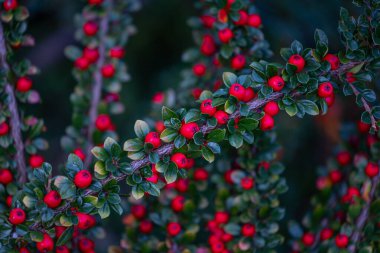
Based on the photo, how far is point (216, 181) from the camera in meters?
1.96

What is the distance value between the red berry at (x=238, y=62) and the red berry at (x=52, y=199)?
2.64 feet

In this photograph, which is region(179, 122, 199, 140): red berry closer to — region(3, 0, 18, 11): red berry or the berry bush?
the berry bush

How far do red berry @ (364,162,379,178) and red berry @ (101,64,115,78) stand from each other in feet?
3.56

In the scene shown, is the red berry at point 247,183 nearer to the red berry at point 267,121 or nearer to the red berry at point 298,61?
the red berry at point 267,121

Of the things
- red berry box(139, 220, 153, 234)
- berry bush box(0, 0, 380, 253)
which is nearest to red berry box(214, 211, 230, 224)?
berry bush box(0, 0, 380, 253)

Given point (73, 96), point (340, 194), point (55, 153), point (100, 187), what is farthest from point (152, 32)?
point (100, 187)

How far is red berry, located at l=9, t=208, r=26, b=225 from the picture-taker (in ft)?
4.86

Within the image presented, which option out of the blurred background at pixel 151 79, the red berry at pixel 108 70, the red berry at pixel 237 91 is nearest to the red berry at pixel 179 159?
the red berry at pixel 237 91

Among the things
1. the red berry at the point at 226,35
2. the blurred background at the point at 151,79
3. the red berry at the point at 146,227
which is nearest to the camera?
the red berry at the point at 226,35

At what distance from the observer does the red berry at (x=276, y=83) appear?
1508 mm

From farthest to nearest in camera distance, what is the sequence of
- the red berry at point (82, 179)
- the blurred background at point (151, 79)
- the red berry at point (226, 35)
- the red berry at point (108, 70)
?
the blurred background at point (151, 79)
the red berry at point (108, 70)
the red berry at point (226, 35)
the red berry at point (82, 179)

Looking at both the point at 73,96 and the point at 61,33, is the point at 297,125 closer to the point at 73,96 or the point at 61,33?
the point at 73,96

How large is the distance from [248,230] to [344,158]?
1.87ft

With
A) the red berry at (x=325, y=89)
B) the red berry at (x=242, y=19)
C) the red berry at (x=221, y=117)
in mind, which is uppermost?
the red berry at (x=242, y=19)
